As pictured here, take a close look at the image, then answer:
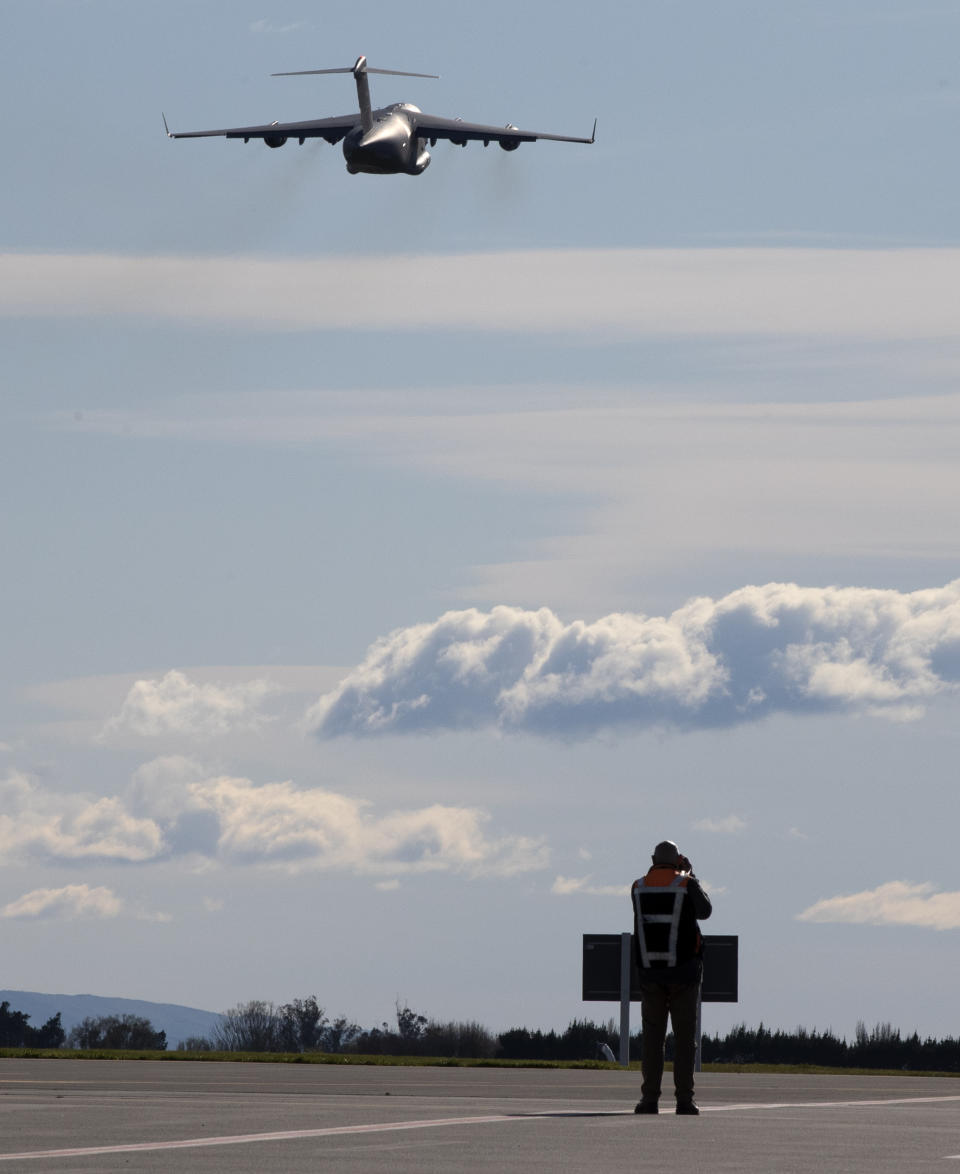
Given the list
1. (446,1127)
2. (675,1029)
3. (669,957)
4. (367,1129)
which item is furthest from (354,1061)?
(367,1129)

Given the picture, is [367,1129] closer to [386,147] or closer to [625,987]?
[625,987]

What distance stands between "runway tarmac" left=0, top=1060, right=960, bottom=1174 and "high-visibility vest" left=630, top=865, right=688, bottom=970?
56.2 inches

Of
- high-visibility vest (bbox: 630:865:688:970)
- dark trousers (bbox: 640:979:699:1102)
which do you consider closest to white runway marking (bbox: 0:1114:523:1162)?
dark trousers (bbox: 640:979:699:1102)

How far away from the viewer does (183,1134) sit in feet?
53.4

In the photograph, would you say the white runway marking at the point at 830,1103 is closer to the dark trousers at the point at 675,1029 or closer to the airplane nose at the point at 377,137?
the dark trousers at the point at 675,1029

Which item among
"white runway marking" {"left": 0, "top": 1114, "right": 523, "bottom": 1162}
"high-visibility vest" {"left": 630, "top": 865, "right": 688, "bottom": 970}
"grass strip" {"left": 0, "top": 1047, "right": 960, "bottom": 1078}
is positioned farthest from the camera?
"grass strip" {"left": 0, "top": 1047, "right": 960, "bottom": 1078}

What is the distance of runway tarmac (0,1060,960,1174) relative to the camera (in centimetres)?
1436

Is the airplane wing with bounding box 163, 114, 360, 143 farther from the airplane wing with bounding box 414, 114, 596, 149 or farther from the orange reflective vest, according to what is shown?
the orange reflective vest

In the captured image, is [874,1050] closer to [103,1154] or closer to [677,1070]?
[677,1070]

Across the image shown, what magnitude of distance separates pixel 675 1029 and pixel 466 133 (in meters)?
50.3

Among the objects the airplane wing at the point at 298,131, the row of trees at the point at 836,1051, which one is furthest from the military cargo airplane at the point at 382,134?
the row of trees at the point at 836,1051

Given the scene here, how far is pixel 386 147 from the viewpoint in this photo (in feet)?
199

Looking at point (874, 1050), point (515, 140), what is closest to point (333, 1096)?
point (874, 1050)

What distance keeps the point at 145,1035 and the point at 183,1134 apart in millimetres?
49834
